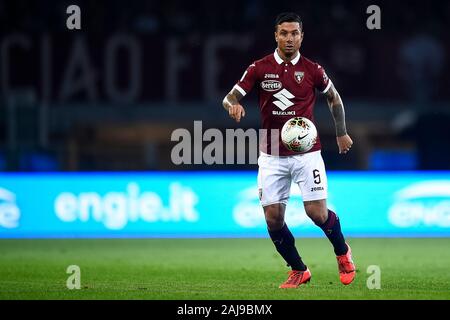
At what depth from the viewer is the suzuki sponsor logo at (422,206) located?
13805 millimetres

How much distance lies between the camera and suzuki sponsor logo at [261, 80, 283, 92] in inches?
333

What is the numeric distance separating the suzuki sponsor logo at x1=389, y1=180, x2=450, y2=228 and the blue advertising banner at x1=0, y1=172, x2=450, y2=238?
1 cm

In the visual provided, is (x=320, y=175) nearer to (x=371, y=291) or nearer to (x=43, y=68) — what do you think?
(x=371, y=291)

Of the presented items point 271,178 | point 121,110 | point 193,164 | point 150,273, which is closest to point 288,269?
point 150,273

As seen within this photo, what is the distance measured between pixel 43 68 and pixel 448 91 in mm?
6594

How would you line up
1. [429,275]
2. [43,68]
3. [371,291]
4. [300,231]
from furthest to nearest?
[43,68], [300,231], [429,275], [371,291]

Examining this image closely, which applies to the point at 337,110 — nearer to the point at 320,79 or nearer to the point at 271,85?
the point at 320,79

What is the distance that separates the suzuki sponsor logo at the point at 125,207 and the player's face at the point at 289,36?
564cm

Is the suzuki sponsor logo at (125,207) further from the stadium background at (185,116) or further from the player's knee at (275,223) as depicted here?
the player's knee at (275,223)

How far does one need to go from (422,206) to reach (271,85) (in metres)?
5.86

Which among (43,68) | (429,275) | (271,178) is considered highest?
(43,68)

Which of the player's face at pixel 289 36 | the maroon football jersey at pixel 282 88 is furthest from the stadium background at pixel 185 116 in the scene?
the player's face at pixel 289 36

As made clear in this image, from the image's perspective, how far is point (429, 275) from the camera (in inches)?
389

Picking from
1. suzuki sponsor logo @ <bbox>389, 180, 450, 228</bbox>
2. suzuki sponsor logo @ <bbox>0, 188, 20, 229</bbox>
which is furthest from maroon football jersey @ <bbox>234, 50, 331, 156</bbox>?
suzuki sponsor logo @ <bbox>0, 188, 20, 229</bbox>
